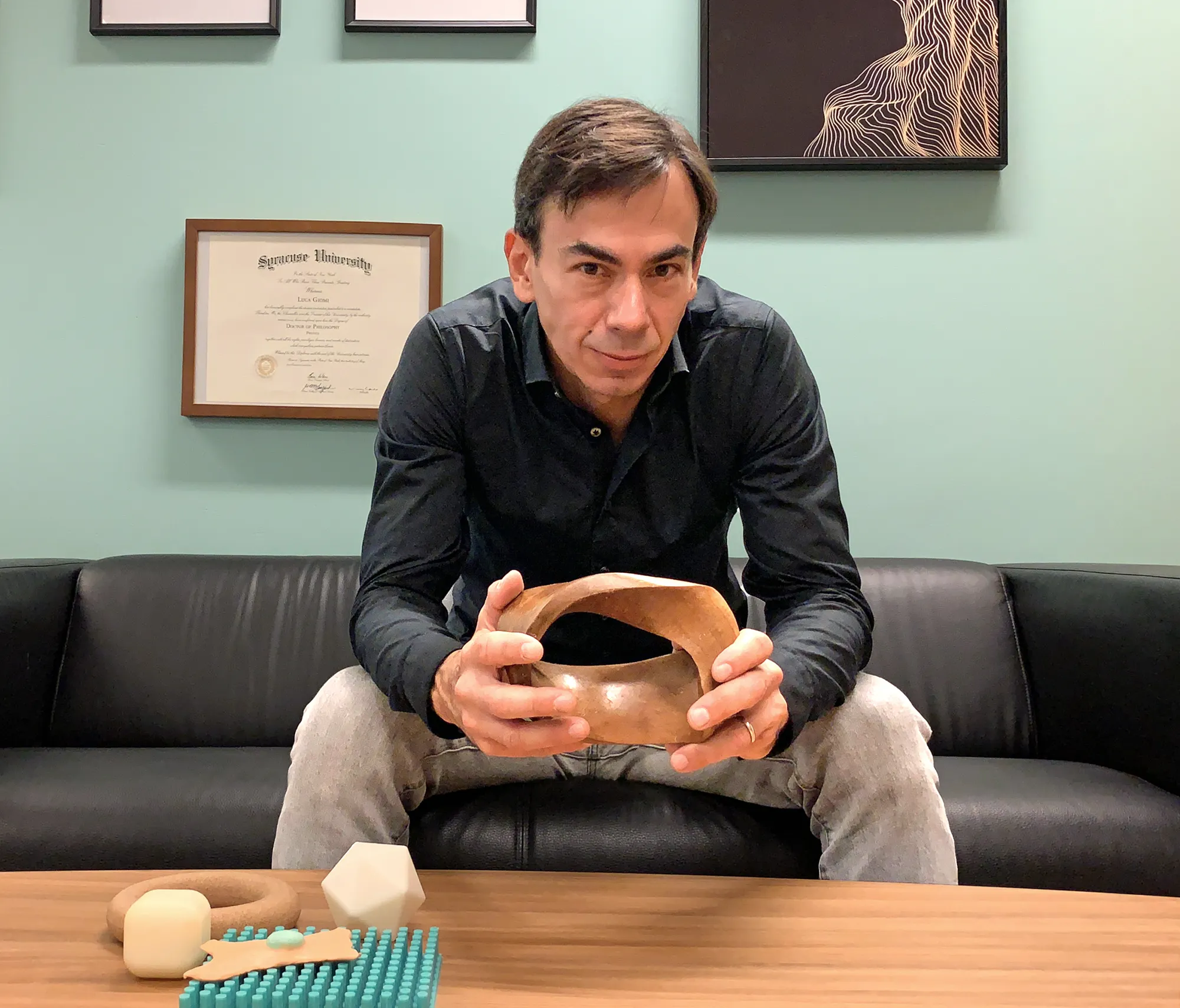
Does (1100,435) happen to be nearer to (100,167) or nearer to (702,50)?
(702,50)

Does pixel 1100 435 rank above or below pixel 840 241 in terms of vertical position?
below

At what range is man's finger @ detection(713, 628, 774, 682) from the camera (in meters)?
0.84

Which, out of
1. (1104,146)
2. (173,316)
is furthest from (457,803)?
(1104,146)

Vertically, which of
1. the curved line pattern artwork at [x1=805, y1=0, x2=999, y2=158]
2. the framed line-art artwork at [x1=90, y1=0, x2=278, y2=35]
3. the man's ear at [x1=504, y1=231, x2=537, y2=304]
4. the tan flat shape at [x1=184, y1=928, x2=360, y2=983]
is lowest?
the tan flat shape at [x1=184, y1=928, x2=360, y2=983]

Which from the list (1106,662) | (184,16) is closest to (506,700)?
(1106,662)

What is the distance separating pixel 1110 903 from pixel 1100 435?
1.58 m

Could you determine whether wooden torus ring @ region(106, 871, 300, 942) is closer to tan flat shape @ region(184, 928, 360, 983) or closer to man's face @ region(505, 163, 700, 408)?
tan flat shape @ region(184, 928, 360, 983)

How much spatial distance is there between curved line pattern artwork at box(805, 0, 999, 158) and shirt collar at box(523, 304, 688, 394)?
1082mm

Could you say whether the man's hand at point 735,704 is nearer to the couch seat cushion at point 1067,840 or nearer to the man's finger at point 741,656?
the man's finger at point 741,656

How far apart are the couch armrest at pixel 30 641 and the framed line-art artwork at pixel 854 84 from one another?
63.5 inches

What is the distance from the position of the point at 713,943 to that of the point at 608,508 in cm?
63

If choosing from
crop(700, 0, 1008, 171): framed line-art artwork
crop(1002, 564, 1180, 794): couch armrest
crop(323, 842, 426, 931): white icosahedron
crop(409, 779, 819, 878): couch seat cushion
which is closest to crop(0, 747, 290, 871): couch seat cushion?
crop(409, 779, 819, 878): couch seat cushion

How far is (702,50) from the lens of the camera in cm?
215

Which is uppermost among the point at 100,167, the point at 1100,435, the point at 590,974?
the point at 100,167
